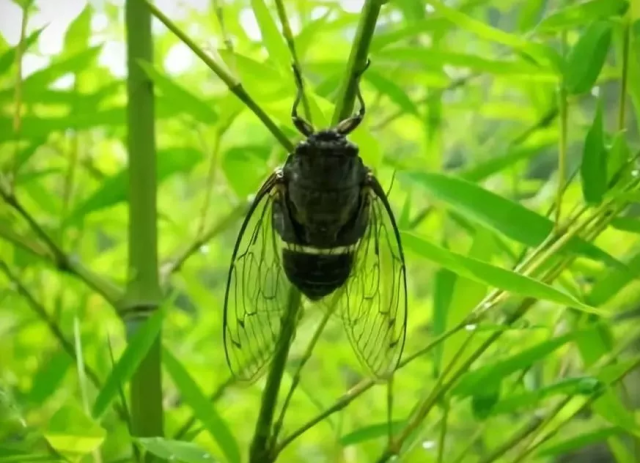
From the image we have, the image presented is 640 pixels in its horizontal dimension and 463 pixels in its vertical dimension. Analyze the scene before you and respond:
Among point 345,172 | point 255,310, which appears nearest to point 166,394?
point 255,310

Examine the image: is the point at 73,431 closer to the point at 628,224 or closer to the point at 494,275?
the point at 494,275

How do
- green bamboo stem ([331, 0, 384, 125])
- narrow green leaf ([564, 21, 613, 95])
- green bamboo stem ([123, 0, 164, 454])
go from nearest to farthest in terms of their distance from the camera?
green bamboo stem ([331, 0, 384, 125])
narrow green leaf ([564, 21, 613, 95])
green bamboo stem ([123, 0, 164, 454])

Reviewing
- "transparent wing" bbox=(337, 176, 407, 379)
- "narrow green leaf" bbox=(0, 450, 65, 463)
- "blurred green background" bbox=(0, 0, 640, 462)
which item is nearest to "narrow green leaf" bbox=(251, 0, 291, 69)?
"blurred green background" bbox=(0, 0, 640, 462)

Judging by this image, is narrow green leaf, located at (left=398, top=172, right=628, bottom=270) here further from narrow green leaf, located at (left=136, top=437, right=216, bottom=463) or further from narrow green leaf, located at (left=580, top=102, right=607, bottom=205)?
narrow green leaf, located at (left=136, top=437, right=216, bottom=463)

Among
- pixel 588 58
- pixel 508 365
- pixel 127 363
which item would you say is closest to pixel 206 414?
pixel 127 363

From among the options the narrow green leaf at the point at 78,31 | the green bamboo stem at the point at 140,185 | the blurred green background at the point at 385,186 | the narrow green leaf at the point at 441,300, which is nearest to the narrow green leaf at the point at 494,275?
the blurred green background at the point at 385,186

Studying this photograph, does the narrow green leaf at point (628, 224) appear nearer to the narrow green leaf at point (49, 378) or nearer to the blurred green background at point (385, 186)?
the blurred green background at point (385, 186)

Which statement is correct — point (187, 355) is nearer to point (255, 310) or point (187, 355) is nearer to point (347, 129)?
point (255, 310)
